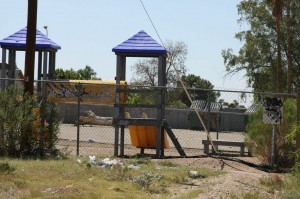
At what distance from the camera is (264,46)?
4238 cm

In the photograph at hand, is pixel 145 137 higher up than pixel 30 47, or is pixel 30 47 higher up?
pixel 30 47

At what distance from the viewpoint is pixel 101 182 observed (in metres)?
11.0

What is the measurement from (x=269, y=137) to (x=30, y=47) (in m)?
6.31

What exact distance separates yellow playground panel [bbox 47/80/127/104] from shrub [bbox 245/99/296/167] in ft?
12.1

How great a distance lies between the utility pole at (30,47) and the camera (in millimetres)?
15531

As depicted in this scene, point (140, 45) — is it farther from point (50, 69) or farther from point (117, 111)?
point (50, 69)

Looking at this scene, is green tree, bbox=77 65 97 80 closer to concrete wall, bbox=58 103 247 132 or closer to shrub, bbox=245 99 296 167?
concrete wall, bbox=58 103 247 132

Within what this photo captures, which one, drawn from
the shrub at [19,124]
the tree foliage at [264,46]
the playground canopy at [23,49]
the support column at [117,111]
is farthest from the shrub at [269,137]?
the tree foliage at [264,46]

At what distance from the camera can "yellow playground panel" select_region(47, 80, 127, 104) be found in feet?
56.6

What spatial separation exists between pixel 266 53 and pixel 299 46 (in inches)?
87.0

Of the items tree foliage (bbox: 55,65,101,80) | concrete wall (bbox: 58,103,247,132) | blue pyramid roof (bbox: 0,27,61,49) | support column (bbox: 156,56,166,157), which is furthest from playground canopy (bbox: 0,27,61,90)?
tree foliage (bbox: 55,65,101,80)

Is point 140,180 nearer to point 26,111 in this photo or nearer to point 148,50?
point 26,111

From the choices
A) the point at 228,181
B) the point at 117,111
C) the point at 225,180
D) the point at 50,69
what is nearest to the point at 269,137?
the point at 225,180

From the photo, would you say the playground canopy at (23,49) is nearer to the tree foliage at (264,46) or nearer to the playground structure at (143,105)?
the playground structure at (143,105)
